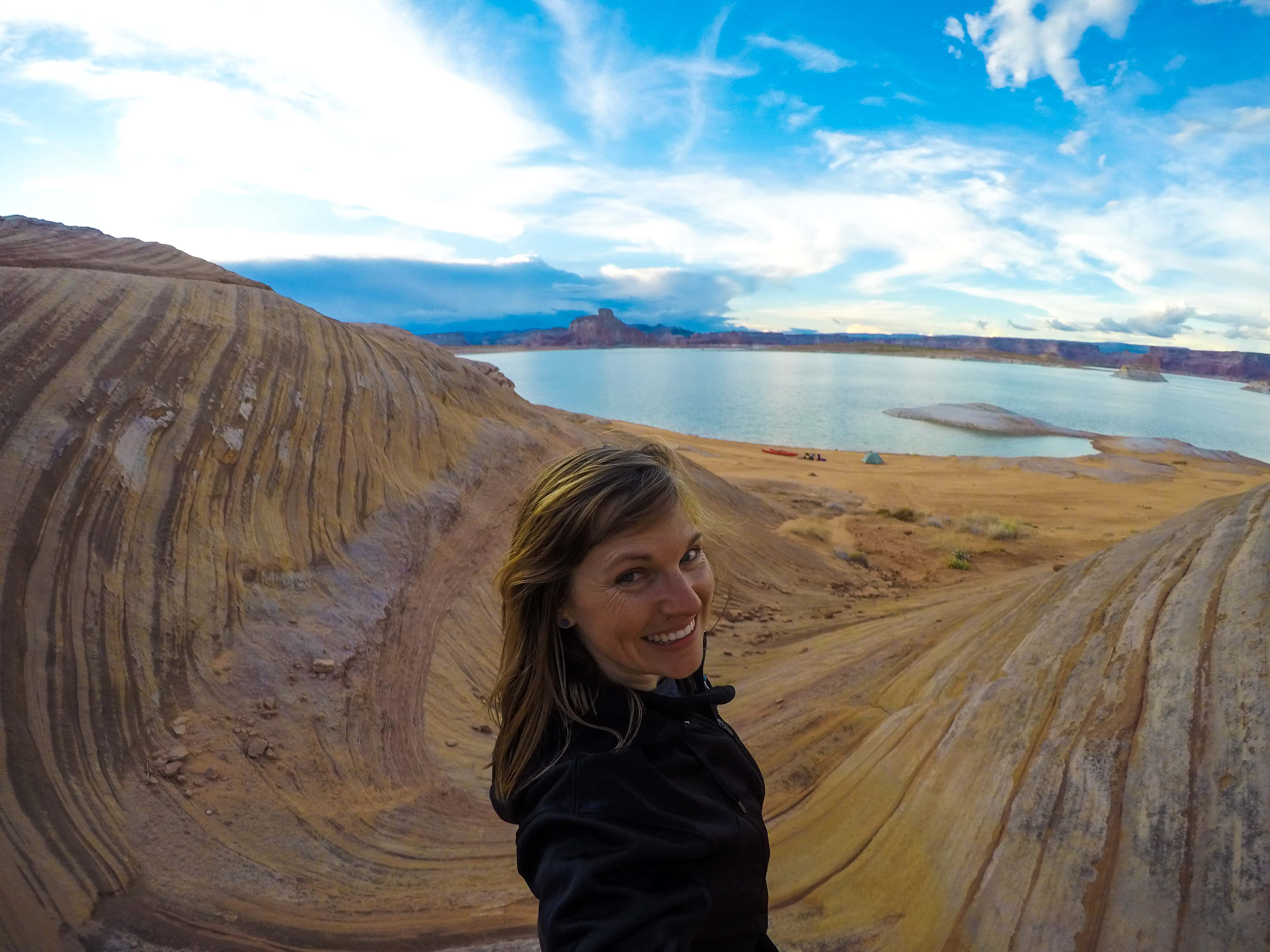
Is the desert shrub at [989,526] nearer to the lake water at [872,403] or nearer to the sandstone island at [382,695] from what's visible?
the sandstone island at [382,695]

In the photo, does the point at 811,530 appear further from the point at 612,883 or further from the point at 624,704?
the point at 612,883

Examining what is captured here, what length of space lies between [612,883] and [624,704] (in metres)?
0.38

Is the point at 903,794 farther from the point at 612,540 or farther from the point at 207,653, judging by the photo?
the point at 207,653

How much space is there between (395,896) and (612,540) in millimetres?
2897

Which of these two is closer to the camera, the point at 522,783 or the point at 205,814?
the point at 522,783

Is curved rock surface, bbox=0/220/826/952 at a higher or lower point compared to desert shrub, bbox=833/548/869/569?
higher

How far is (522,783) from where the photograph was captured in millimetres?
1568

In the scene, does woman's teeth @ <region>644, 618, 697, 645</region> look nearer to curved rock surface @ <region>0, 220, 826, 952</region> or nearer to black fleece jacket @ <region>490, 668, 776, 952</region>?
black fleece jacket @ <region>490, 668, 776, 952</region>

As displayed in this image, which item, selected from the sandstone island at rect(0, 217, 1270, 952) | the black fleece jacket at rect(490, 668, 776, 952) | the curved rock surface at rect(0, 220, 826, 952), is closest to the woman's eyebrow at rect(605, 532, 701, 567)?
the black fleece jacket at rect(490, 668, 776, 952)

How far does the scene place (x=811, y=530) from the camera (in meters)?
12.1

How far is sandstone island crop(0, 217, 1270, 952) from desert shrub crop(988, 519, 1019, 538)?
6.54 metres

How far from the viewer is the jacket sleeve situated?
129 cm

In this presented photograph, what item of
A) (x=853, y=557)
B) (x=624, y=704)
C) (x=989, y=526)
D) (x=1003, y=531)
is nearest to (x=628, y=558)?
(x=624, y=704)

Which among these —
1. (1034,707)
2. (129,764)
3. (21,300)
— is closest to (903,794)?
(1034,707)
